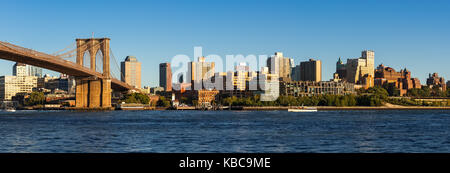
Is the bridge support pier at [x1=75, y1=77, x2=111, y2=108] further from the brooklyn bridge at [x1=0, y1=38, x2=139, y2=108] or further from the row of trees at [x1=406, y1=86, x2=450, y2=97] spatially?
the row of trees at [x1=406, y1=86, x2=450, y2=97]

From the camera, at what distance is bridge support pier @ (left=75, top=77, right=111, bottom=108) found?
88613mm

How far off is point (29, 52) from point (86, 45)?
103 feet

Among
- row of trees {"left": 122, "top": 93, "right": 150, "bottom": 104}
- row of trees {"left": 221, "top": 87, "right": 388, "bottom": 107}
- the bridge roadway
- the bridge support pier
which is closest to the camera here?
the bridge roadway

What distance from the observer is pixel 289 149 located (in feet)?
72.1

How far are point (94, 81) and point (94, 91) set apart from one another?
161 centimetres

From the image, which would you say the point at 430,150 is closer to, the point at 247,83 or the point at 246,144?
the point at 246,144

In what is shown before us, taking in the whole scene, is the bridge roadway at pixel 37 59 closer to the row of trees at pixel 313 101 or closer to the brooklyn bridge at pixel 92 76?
the brooklyn bridge at pixel 92 76

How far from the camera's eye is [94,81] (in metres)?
88.3

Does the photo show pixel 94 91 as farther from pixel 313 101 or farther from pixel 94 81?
pixel 313 101

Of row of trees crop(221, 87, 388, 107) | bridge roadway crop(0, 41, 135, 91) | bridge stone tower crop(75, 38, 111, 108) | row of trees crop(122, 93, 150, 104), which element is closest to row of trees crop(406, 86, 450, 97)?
row of trees crop(221, 87, 388, 107)

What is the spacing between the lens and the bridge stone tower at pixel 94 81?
88625 mm

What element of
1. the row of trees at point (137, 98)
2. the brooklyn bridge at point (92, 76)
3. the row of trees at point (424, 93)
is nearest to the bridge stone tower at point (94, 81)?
the brooklyn bridge at point (92, 76)

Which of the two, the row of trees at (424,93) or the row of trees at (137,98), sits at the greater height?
the row of trees at (424,93)
